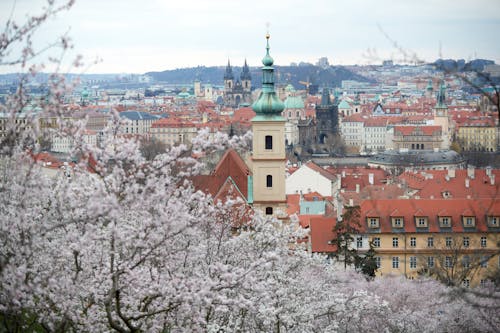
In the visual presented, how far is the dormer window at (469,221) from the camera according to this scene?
122ft

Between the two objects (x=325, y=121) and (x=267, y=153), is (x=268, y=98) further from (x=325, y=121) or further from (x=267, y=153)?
(x=325, y=121)

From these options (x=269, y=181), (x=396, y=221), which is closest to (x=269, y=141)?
(x=269, y=181)

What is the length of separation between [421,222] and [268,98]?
7347 mm

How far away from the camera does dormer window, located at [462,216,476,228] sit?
1469 inches

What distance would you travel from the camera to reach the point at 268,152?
1545 inches

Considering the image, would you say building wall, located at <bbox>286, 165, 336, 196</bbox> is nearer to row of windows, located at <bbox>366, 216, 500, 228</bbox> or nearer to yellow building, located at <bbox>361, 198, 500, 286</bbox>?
yellow building, located at <bbox>361, 198, 500, 286</bbox>

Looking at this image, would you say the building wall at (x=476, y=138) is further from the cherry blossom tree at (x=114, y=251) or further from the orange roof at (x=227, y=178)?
the cherry blossom tree at (x=114, y=251)

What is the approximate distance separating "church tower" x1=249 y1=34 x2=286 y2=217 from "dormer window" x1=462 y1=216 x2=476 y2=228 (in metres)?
6.71

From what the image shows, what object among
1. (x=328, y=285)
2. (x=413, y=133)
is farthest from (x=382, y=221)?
(x=413, y=133)

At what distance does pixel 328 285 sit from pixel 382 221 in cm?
1431

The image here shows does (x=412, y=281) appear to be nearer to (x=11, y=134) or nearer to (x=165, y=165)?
(x=165, y=165)

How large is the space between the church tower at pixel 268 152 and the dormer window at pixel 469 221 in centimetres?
671

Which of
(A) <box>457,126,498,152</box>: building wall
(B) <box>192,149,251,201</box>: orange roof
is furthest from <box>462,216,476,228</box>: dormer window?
(A) <box>457,126,498,152</box>: building wall

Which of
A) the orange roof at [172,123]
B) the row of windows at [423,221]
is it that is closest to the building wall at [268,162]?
the row of windows at [423,221]
